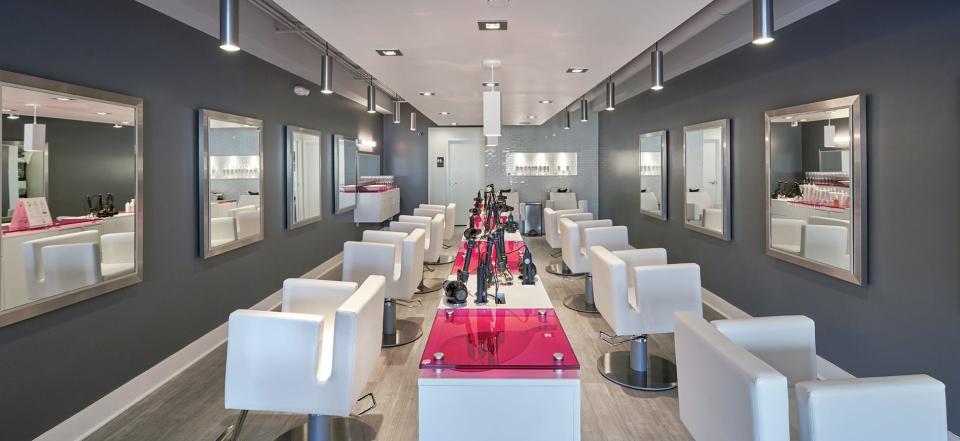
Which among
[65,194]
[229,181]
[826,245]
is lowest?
[826,245]

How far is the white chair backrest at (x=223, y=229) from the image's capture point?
429 cm

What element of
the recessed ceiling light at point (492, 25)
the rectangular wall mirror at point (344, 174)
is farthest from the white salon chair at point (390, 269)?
the rectangular wall mirror at point (344, 174)

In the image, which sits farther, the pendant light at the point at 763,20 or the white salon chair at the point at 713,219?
the white salon chair at the point at 713,219

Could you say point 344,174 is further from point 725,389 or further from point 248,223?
point 725,389

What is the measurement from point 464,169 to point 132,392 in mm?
9399

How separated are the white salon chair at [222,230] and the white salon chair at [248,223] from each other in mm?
75

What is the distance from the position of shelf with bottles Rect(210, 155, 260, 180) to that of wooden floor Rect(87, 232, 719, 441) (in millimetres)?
1487

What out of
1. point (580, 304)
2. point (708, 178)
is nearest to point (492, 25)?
point (580, 304)

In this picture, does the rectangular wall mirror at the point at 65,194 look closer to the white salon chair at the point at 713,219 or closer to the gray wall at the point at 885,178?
the gray wall at the point at 885,178

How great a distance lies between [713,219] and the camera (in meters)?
5.53

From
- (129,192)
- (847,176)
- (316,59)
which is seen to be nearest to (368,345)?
(129,192)

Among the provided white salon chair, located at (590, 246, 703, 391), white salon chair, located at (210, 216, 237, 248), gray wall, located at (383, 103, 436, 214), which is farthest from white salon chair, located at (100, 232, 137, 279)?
gray wall, located at (383, 103, 436, 214)

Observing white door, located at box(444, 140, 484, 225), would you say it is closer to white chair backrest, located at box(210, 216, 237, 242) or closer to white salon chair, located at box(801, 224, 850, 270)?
white chair backrest, located at box(210, 216, 237, 242)

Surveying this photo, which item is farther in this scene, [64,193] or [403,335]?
[403,335]
